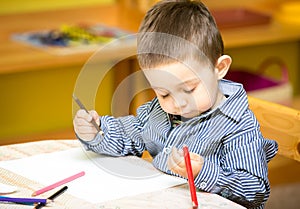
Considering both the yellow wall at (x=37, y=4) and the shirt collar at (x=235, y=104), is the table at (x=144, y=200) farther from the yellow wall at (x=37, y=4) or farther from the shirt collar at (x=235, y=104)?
the yellow wall at (x=37, y=4)

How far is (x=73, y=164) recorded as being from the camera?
55.7 inches

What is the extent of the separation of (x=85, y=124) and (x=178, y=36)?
0.23 meters

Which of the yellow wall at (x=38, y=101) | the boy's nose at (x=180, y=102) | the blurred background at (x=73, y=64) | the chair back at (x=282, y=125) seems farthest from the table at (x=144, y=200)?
the yellow wall at (x=38, y=101)

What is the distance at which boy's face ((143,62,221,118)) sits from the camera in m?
1.30

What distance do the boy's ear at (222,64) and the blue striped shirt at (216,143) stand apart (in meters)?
0.04

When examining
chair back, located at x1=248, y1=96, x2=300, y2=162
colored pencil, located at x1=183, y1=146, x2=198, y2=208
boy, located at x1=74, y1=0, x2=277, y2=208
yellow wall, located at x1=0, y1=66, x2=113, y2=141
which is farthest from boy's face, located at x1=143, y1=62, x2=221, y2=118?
yellow wall, located at x1=0, y1=66, x2=113, y2=141

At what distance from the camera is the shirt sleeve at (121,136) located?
1448 millimetres

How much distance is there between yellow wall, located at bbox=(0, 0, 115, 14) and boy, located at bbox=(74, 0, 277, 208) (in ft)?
5.84

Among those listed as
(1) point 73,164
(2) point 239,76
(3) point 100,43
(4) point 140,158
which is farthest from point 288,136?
(2) point 239,76

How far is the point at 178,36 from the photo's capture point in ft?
4.33

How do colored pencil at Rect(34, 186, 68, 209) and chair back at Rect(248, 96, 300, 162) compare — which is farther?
chair back at Rect(248, 96, 300, 162)

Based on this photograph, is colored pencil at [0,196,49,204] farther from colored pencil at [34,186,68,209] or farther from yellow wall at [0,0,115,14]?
yellow wall at [0,0,115,14]

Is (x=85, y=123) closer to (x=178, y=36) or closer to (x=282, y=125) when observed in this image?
(x=178, y=36)

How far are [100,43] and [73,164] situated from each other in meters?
1.37
